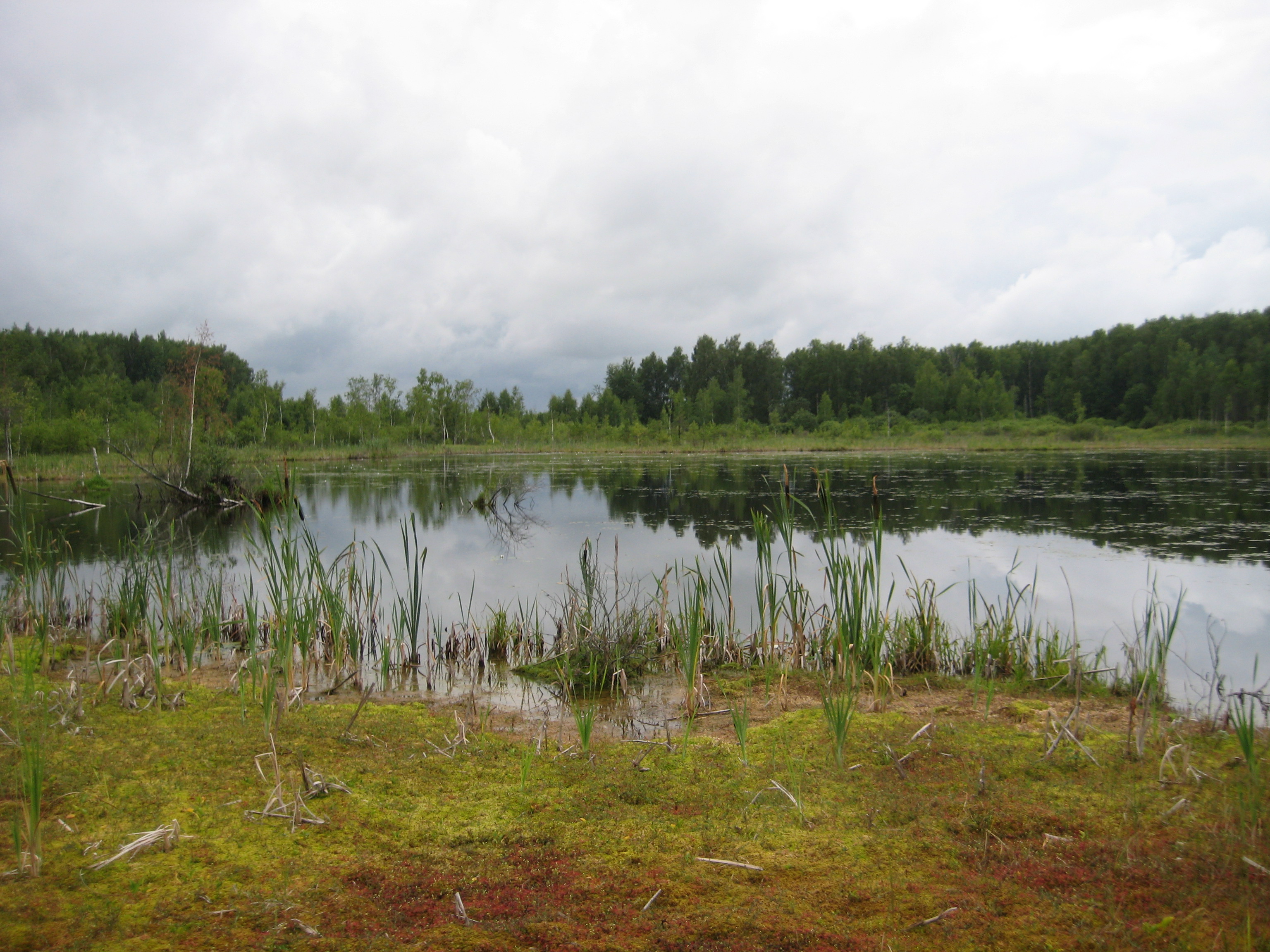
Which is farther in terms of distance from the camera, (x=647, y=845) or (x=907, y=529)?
(x=907, y=529)

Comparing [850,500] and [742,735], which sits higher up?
[850,500]

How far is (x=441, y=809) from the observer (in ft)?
10.6

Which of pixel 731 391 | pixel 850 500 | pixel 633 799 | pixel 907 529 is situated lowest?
pixel 633 799

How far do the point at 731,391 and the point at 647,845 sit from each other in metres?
63.6

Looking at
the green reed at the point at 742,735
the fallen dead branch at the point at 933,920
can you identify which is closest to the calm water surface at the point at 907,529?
the green reed at the point at 742,735

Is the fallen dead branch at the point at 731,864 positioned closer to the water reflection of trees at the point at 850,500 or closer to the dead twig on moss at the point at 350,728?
the dead twig on moss at the point at 350,728

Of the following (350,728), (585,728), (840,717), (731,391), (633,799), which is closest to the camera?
(633,799)

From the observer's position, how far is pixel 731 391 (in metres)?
65.2

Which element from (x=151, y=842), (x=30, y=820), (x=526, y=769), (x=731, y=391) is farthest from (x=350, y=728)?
(x=731, y=391)

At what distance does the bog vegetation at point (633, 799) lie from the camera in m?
2.30

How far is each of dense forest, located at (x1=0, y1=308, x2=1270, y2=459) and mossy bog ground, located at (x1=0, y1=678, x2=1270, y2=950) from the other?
28.8 meters

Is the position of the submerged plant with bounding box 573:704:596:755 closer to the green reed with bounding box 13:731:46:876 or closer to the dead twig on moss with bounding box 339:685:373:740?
the dead twig on moss with bounding box 339:685:373:740

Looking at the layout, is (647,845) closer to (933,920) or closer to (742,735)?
(742,735)

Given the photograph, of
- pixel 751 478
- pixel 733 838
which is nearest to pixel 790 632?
pixel 733 838
